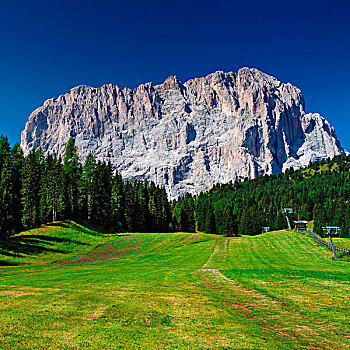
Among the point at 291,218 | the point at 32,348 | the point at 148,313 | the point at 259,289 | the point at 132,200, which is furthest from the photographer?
the point at 291,218

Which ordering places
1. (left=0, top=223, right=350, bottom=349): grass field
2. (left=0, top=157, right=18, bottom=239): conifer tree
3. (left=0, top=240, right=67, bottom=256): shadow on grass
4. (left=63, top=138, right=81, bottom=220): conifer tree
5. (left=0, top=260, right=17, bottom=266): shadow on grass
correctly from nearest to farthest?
1. (left=0, top=223, right=350, bottom=349): grass field
2. (left=0, top=260, right=17, bottom=266): shadow on grass
3. (left=0, top=240, right=67, bottom=256): shadow on grass
4. (left=0, top=157, right=18, bottom=239): conifer tree
5. (left=63, top=138, right=81, bottom=220): conifer tree

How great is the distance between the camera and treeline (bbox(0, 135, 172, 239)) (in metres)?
64.3

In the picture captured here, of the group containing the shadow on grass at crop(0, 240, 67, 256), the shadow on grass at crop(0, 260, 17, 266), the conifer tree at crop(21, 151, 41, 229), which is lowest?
the shadow on grass at crop(0, 260, 17, 266)

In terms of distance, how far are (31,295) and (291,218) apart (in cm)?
15667

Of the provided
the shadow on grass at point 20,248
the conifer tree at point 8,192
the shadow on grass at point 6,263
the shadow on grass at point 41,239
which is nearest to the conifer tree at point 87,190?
the conifer tree at point 8,192

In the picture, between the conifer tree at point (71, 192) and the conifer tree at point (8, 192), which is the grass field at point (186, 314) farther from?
the conifer tree at point (71, 192)

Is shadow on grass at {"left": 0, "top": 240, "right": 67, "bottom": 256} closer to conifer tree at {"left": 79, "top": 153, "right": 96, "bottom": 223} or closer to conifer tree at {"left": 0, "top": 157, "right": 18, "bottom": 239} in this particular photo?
conifer tree at {"left": 0, "top": 157, "right": 18, "bottom": 239}

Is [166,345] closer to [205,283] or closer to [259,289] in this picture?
[259,289]

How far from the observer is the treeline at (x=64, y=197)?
64.3 metres

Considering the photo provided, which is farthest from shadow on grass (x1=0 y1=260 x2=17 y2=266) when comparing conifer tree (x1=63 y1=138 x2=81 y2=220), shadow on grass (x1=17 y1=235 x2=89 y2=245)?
conifer tree (x1=63 y1=138 x2=81 y2=220)

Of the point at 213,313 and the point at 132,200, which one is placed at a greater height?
the point at 132,200

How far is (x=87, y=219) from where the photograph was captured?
81.2m

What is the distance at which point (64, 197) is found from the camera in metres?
72.9

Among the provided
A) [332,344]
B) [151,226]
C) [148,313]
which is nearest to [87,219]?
[151,226]
